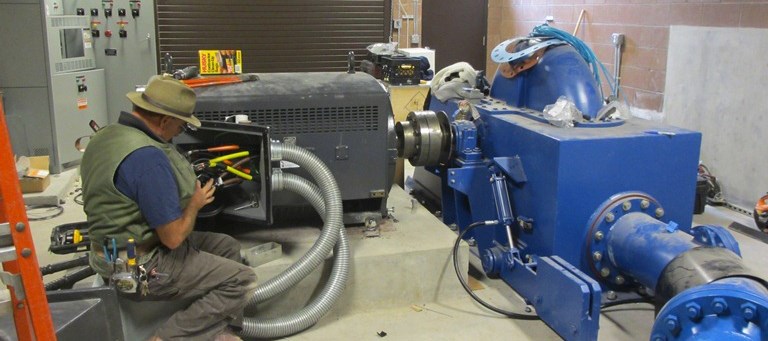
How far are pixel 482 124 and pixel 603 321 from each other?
3.35 ft

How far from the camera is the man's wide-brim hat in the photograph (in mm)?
1999

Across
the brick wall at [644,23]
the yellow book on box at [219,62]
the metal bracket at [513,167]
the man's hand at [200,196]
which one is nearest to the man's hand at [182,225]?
the man's hand at [200,196]

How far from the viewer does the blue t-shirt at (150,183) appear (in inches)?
75.0

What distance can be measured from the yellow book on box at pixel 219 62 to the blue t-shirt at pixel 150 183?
1147 mm

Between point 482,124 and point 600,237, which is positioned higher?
point 482,124

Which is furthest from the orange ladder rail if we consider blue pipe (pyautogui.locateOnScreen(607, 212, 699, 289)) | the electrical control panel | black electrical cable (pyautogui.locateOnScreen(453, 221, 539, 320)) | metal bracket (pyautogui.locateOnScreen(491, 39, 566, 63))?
the electrical control panel

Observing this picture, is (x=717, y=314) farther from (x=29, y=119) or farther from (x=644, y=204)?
(x=29, y=119)

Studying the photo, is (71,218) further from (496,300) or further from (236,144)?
(496,300)

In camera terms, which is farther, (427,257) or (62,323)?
(427,257)

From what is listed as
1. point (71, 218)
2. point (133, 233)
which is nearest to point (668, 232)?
point (133, 233)

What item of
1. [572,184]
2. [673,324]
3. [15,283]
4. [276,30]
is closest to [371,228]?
[572,184]

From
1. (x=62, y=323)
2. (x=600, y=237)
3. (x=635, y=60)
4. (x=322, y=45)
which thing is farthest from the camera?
(x=322, y=45)

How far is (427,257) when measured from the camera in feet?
8.98

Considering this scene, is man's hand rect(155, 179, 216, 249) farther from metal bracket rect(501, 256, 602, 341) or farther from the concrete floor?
metal bracket rect(501, 256, 602, 341)
